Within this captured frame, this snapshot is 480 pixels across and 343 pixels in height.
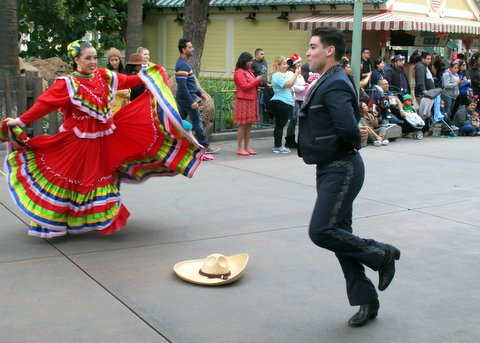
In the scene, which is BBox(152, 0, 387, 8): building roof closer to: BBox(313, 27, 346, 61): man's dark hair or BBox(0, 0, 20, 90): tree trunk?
BBox(0, 0, 20, 90): tree trunk

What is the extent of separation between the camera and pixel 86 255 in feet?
18.8

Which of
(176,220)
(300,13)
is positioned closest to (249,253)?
(176,220)

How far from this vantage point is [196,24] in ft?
56.2

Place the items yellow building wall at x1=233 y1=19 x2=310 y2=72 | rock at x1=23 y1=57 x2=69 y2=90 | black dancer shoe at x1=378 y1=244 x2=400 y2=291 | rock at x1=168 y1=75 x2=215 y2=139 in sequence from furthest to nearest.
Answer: yellow building wall at x1=233 y1=19 x2=310 y2=72, rock at x1=23 y1=57 x2=69 y2=90, rock at x1=168 y1=75 x2=215 y2=139, black dancer shoe at x1=378 y1=244 x2=400 y2=291

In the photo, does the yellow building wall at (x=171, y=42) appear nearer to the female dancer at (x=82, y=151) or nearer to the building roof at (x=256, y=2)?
the building roof at (x=256, y=2)

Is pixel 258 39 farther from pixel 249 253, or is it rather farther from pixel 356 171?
pixel 356 171

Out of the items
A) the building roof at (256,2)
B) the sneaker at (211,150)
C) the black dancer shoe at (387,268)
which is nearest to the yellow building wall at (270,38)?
the building roof at (256,2)


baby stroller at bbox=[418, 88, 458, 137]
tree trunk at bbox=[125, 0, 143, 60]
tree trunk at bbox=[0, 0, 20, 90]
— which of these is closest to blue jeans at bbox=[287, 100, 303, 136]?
baby stroller at bbox=[418, 88, 458, 137]

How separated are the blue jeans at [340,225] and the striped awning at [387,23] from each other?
45.0 feet

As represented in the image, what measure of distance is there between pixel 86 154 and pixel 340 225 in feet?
8.82

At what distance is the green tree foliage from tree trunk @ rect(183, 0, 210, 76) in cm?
417

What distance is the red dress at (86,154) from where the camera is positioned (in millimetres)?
5977

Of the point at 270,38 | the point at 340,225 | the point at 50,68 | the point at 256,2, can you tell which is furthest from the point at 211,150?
the point at 270,38

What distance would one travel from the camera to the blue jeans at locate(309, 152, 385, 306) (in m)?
4.18
